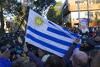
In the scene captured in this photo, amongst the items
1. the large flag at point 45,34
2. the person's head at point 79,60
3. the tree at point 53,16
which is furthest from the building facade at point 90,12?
the person's head at point 79,60

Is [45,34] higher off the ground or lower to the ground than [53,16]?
higher

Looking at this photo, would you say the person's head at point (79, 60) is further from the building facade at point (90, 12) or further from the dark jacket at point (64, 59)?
the building facade at point (90, 12)

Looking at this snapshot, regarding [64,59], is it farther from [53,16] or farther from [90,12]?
[90,12]

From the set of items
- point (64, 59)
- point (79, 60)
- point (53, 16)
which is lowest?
point (53, 16)

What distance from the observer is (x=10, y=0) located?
13234 mm

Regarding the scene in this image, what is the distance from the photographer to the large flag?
3791 millimetres

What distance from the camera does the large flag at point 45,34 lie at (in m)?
3.79

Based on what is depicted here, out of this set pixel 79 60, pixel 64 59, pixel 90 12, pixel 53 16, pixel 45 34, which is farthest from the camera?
pixel 90 12

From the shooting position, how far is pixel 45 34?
3.90 metres

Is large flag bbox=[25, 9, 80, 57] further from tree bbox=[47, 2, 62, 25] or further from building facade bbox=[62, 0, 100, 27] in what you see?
building facade bbox=[62, 0, 100, 27]

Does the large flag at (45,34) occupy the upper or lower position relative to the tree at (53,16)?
upper

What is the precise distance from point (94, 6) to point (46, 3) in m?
31.6

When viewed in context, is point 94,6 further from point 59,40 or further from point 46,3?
point 59,40

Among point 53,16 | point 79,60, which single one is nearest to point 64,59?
point 79,60
